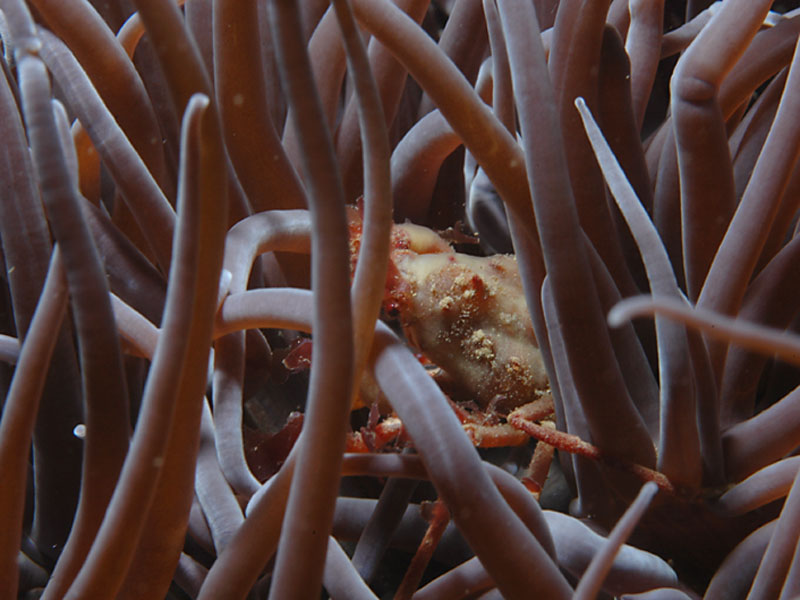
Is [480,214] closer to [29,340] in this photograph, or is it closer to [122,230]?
[122,230]

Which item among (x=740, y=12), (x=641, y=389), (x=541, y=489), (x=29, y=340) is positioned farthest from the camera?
(x=541, y=489)

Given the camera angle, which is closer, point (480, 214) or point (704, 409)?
point (704, 409)

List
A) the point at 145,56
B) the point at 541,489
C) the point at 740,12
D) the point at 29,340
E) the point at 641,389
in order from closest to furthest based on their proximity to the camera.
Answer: the point at 29,340
the point at 740,12
the point at 641,389
the point at 541,489
the point at 145,56

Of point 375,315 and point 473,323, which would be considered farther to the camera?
point 473,323

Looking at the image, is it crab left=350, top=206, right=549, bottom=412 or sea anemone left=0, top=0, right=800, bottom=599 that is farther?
crab left=350, top=206, right=549, bottom=412

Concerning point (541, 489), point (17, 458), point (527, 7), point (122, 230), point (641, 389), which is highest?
point (527, 7)

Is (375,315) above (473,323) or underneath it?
above

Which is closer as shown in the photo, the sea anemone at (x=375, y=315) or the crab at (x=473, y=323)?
the sea anemone at (x=375, y=315)

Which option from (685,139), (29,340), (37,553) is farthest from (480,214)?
(37,553)
